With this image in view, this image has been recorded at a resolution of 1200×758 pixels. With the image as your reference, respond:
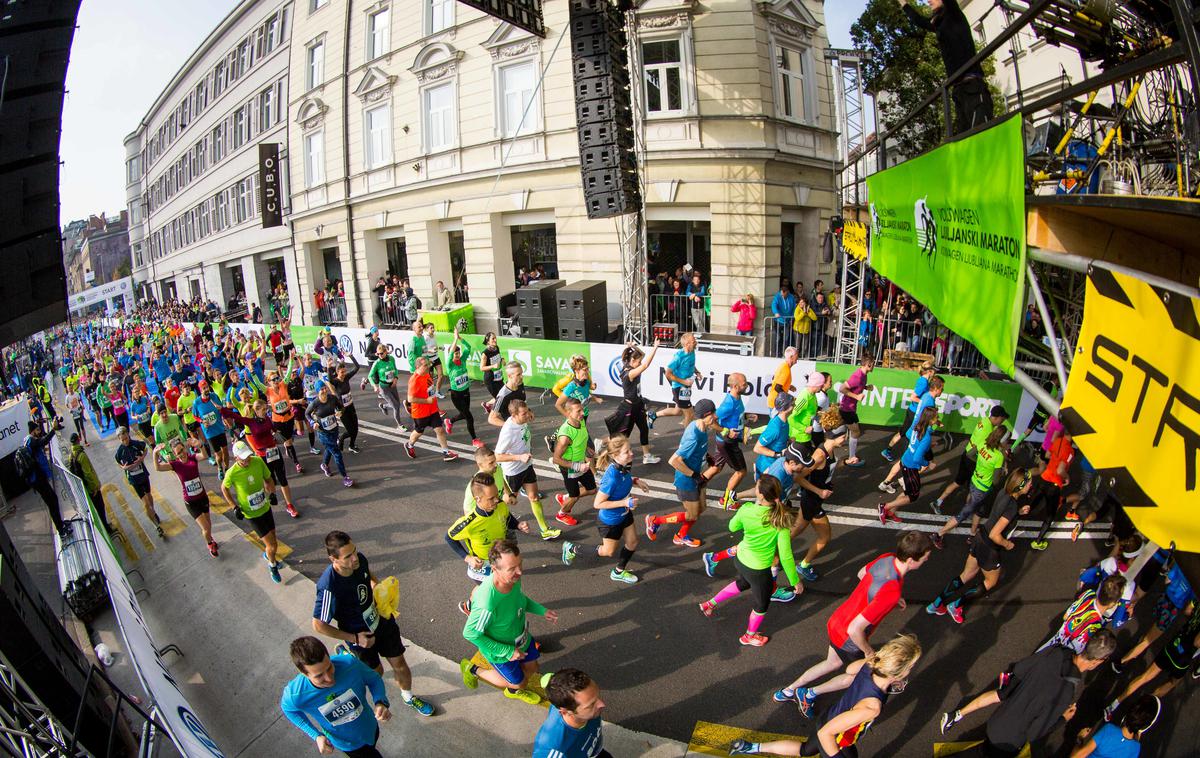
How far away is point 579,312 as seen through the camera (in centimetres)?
1343

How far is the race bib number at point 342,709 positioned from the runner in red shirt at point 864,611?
128 inches

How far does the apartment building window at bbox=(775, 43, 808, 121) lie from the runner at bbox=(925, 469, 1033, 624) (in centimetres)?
1292

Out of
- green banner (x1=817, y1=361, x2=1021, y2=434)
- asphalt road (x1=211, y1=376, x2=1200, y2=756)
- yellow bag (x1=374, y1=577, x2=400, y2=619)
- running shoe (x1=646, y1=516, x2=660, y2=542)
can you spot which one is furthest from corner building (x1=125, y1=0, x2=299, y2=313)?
green banner (x1=817, y1=361, x2=1021, y2=434)

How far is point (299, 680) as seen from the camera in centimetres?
309

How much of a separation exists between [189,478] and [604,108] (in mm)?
10922

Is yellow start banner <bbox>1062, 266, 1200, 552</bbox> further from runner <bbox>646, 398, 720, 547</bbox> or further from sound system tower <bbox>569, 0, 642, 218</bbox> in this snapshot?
sound system tower <bbox>569, 0, 642, 218</bbox>

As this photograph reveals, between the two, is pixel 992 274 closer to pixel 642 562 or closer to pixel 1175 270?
pixel 1175 270

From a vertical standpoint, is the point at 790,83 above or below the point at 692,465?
above

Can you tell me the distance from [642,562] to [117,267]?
91876 mm

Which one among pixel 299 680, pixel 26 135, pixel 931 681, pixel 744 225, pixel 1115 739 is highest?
pixel 744 225

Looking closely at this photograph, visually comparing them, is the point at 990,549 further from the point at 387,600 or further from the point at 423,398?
the point at 423,398

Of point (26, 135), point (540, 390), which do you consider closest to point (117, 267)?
point (540, 390)

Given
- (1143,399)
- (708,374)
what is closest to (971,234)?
(1143,399)

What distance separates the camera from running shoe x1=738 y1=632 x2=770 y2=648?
15.6ft
